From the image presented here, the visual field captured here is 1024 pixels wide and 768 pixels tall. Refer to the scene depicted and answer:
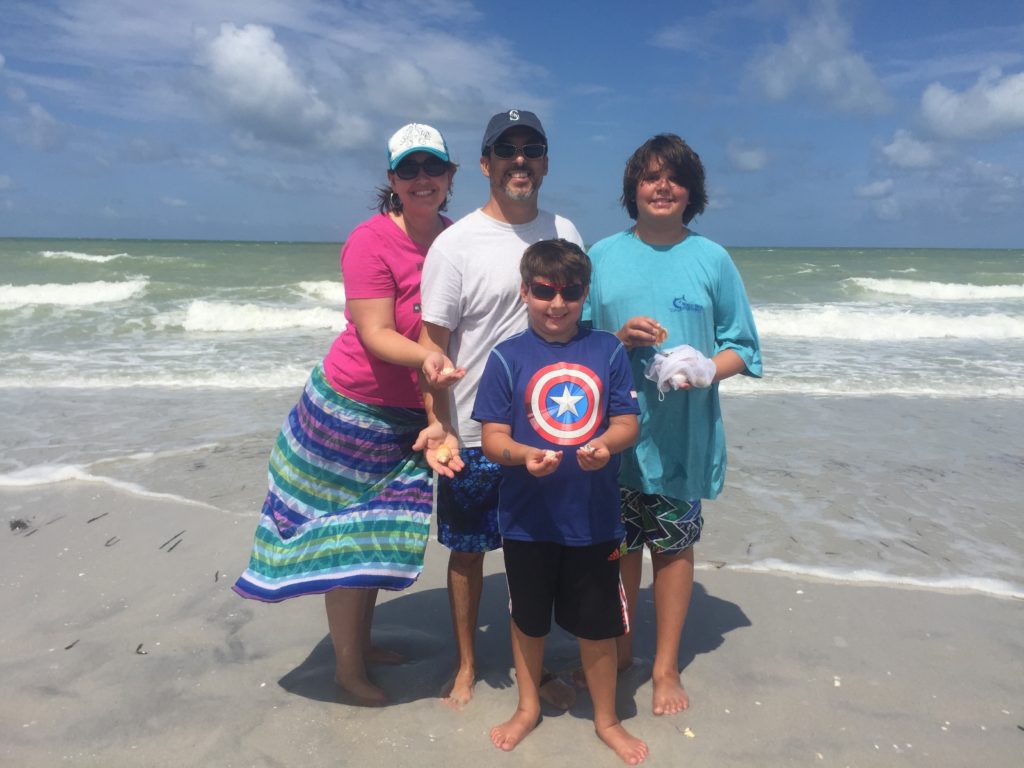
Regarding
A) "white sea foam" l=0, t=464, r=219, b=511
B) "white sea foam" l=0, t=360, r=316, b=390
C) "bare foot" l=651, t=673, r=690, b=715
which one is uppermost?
"bare foot" l=651, t=673, r=690, b=715

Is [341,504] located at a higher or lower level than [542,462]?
lower

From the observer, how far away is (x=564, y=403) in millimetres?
2527

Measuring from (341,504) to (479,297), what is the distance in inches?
39.1

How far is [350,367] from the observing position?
2895 millimetres

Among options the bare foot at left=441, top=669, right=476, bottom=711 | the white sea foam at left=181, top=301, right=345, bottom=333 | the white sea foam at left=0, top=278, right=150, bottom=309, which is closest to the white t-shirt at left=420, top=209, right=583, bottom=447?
the bare foot at left=441, top=669, right=476, bottom=711

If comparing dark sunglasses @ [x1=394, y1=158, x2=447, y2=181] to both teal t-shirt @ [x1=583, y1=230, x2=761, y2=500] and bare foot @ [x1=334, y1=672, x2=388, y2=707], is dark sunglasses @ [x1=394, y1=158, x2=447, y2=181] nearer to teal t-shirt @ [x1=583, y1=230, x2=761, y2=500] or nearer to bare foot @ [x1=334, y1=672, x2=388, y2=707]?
teal t-shirt @ [x1=583, y1=230, x2=761, y2=500]

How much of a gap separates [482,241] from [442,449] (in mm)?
750

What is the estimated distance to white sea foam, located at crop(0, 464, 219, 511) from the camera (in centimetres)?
527

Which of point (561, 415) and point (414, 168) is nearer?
point (561, 415)

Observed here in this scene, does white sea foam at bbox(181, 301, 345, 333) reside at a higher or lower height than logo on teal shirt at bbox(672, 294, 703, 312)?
lower

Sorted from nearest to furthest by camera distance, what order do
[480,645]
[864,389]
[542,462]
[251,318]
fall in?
[542,462] < [480,645] < [864,389] < [251,318]

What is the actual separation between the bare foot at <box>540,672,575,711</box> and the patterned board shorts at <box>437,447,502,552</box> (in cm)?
61

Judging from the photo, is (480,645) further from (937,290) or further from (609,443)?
(937,290)

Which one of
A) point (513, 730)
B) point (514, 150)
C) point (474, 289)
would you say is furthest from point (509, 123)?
point (513, 730)
